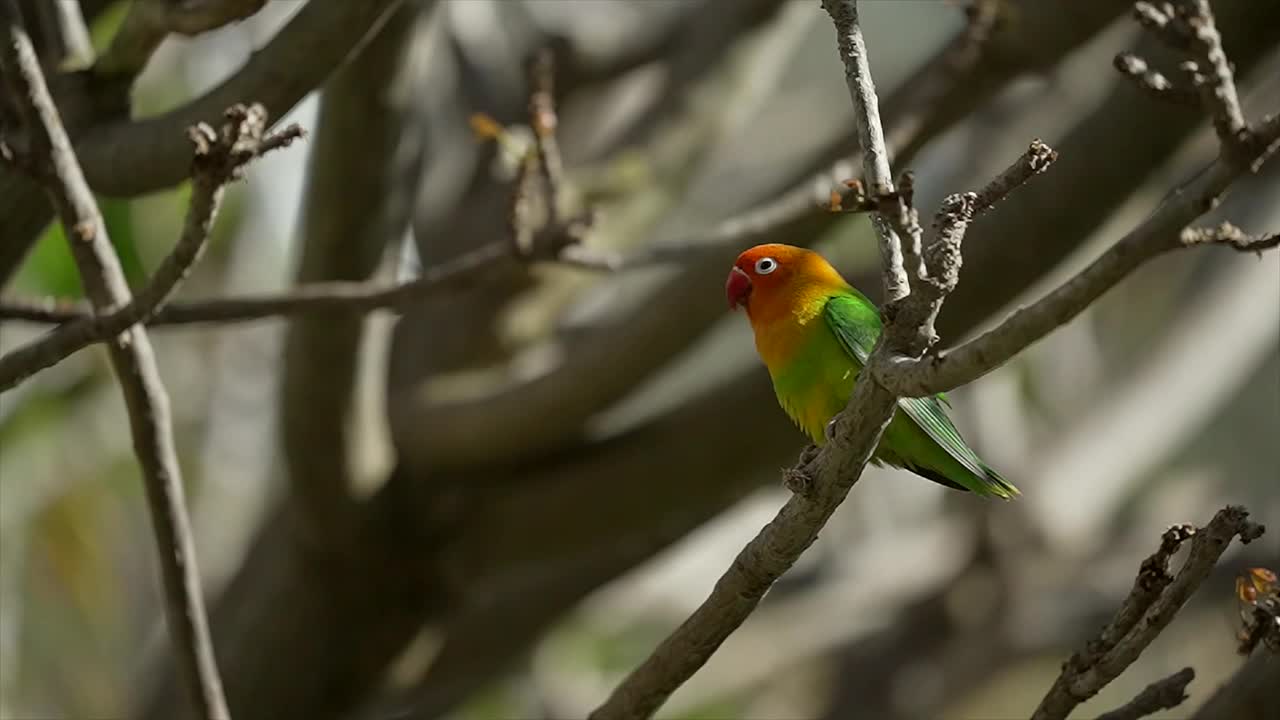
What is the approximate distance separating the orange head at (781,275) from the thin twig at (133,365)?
1.37 metres

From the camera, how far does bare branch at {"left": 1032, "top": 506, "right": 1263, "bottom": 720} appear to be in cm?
217

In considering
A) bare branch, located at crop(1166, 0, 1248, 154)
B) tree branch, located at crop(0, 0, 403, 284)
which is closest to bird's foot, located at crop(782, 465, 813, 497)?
bare branch, located at crop(1166, 0, 1248, 154)

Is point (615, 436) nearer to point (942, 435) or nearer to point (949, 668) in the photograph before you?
point (942, 435)

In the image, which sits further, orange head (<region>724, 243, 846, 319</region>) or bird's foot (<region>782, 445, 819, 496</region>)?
orange head (<region>724, 243, 846, 319</region>)

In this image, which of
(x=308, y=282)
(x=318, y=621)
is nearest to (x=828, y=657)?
(x=318, y=621)

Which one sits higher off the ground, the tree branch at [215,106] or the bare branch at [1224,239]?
the tree branch at [215,106]

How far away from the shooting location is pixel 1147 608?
2359 millimetres

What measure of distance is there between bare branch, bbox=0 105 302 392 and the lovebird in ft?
4.34

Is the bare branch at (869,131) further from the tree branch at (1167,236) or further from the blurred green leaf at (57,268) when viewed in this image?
the blurred green leaf at (57,268)

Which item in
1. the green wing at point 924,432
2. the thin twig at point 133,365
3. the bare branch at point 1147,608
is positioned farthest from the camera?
the green wing at point 924,432

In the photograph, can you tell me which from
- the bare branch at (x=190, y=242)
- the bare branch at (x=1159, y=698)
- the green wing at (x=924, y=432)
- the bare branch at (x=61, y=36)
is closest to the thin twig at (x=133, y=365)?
the bare branch at (x=190, y=242)

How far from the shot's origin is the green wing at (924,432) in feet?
10.7

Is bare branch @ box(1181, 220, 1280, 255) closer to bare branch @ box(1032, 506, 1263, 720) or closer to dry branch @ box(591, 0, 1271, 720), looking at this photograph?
dry branch @ box(591, 0, 1271, 720)

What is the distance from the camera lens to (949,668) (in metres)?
6.66
